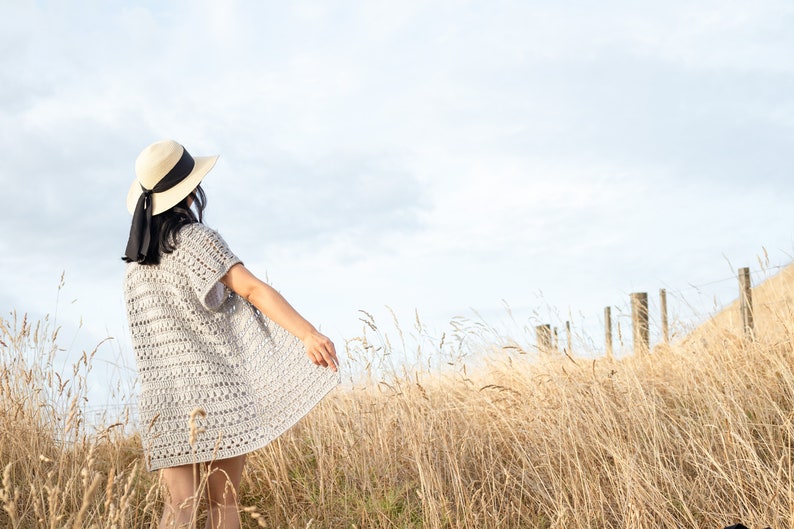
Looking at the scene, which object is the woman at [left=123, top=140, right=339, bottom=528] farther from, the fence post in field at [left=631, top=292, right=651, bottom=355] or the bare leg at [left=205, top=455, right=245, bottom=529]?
the fence post in field at [left=631, top=292, right=651, bottom=355]

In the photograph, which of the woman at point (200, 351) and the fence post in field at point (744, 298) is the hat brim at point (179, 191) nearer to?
the woman at point (200, 351)

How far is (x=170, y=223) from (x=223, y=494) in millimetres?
1033

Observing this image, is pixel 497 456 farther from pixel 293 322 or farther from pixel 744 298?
pixel 744 298

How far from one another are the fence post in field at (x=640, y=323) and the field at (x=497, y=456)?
3.22 feet

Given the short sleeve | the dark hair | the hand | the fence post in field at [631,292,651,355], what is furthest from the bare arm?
the fence post in field at [631,292,651,355]

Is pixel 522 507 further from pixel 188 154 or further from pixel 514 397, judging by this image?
pixel 188 154

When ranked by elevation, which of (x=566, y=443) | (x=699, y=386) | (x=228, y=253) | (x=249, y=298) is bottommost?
(x=566, y=443)

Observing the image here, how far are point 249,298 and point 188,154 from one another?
29.9 inches

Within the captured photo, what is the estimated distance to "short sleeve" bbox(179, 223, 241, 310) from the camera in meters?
2.45

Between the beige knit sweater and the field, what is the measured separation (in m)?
0.84

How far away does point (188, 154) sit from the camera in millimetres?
2811

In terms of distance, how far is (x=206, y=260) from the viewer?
2455mm

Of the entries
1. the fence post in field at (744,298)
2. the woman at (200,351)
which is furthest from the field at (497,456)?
the fence post in field at (744,298)

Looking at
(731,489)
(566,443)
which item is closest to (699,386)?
(731,489)
